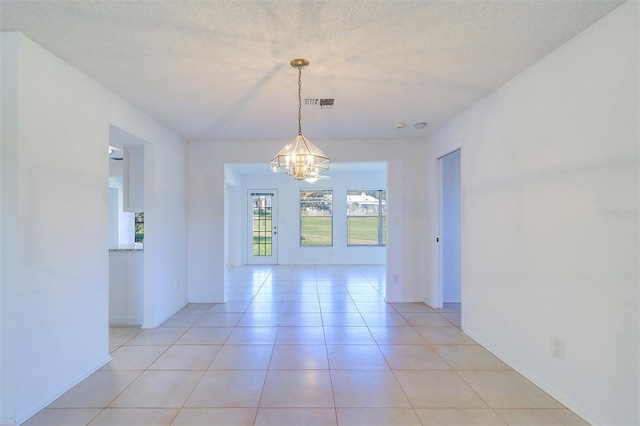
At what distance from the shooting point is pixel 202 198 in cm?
448

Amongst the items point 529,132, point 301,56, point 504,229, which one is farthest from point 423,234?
point 301,56

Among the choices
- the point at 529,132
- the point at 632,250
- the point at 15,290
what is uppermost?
the point at 529,132

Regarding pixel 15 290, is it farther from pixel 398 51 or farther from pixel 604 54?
pixel 604 54

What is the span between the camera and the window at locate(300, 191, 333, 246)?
813 centimetres

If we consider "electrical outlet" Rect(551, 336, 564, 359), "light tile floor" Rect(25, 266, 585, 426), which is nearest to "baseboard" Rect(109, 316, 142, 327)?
"light tile floor" Rect(25, 266, 585, 426)

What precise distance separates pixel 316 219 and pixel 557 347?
6328 millimetres

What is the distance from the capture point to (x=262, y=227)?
813 cm

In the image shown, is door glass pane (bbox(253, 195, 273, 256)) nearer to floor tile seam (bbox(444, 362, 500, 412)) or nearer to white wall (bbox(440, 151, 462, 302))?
white wall (bbox(440, 151, 462, 302))

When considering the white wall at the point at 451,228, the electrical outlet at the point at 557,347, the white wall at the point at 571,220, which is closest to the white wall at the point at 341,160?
the white wall at the point at 451,228

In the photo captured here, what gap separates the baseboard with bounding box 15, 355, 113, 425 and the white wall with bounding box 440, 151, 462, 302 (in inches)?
161

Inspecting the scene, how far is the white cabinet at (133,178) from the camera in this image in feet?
12.1

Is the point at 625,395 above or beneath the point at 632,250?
beneath

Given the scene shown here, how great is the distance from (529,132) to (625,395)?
1760mm

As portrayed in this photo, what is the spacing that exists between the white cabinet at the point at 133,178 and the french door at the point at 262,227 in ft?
14.2
